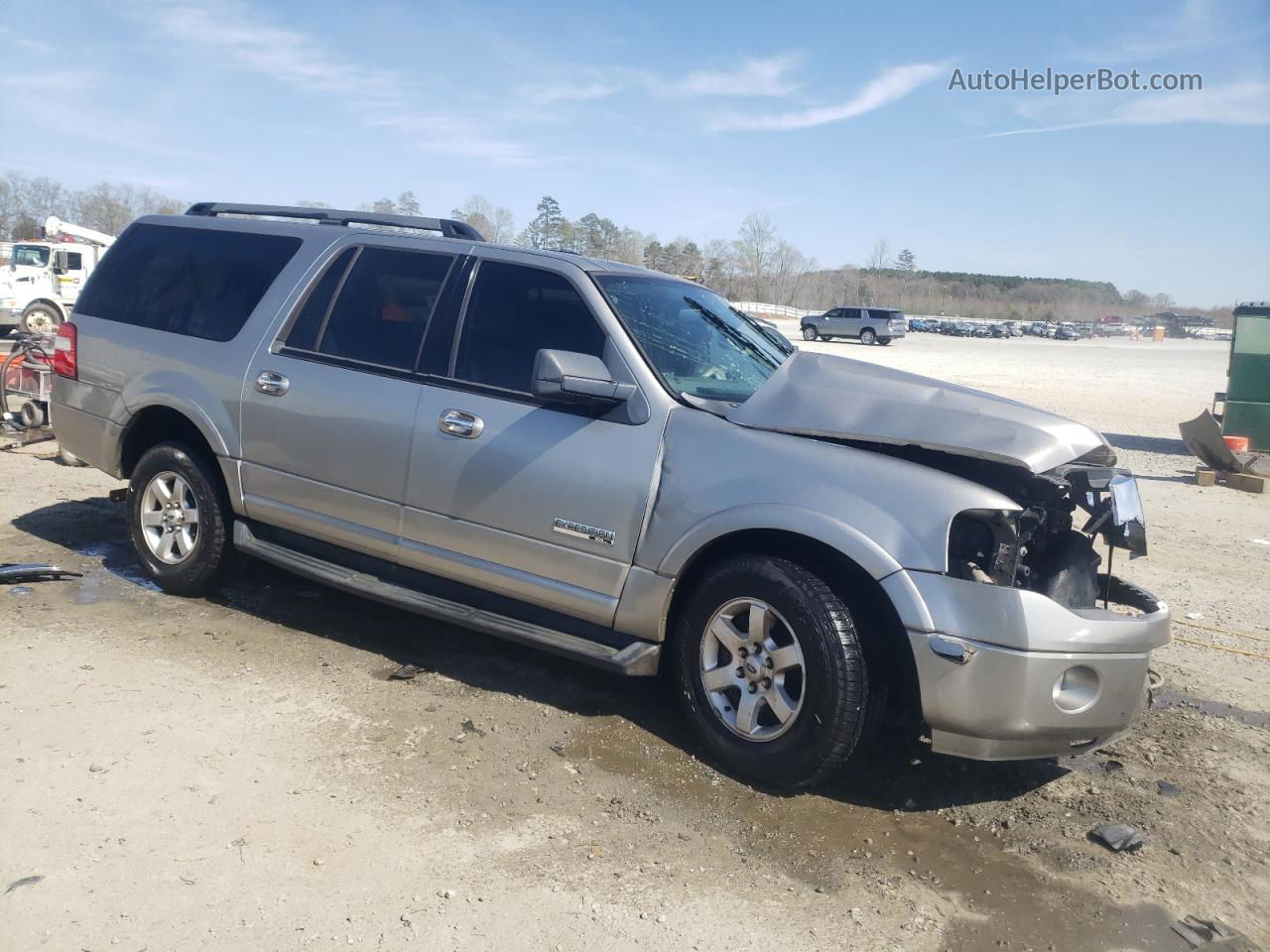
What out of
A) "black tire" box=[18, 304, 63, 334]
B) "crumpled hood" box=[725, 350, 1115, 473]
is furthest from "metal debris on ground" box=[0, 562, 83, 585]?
"black tire" box=[18, 304, 63, 334]

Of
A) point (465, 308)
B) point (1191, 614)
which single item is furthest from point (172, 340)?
point (1191, 614)

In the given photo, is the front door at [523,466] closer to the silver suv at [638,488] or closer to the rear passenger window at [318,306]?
the silver suv at [638,488]

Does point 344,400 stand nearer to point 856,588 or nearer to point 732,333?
point 732,333

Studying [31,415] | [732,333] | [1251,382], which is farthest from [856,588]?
[1251,382]

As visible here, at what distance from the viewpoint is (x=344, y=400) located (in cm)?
468

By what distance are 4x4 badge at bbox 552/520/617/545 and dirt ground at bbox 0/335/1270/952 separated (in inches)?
32.3

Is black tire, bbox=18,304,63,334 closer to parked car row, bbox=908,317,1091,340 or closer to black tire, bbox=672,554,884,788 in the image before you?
black tire, bbox=672,554,884,788

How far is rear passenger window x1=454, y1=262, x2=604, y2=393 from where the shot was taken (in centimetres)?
429

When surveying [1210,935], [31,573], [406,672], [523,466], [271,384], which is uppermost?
Result: [271,384]

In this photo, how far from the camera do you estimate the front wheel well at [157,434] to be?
5.36 metres

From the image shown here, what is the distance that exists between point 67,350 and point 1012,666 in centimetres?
541

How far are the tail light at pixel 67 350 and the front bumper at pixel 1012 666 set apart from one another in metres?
4.94

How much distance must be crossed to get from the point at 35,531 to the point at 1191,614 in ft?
24.4

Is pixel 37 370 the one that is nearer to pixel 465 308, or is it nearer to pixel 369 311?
pixel 369 311
